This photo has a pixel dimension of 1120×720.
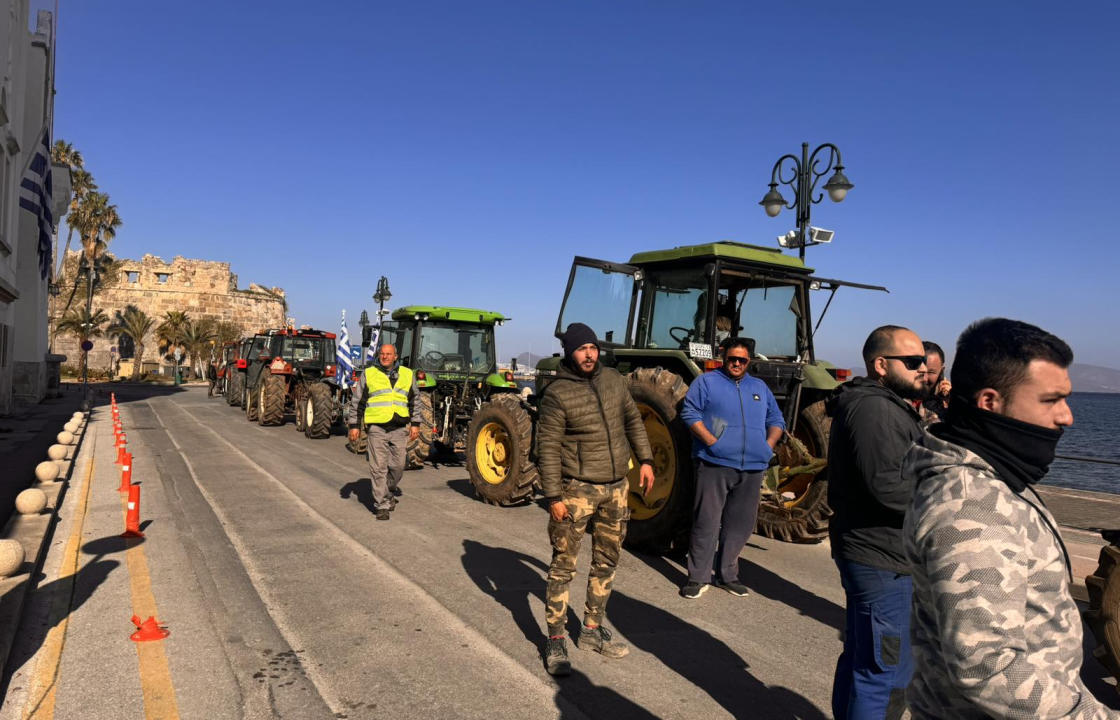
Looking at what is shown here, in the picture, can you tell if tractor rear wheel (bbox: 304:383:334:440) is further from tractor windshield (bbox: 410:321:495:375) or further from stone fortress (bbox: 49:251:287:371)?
stone fortress (bbox: 49:251:287:371)

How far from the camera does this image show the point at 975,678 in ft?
4.91

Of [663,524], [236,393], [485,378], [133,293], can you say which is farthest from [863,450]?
[133,293]

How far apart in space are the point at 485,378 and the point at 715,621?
24.6 ft

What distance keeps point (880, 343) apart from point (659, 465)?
3426 millimetres

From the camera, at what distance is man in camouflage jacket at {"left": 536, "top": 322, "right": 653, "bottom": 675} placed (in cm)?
410

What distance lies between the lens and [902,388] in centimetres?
322

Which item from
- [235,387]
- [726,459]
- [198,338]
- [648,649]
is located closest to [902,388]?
[648,649]

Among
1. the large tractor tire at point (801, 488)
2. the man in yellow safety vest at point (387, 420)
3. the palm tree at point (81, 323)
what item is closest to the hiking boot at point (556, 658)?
the large tractor tire at point (801, 488)

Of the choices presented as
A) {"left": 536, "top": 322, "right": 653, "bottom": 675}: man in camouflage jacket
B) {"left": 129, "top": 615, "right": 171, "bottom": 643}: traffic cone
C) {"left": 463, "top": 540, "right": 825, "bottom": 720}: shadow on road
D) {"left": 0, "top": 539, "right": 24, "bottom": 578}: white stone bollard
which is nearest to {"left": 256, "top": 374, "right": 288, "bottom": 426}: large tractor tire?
{"left": 463, "top": 540, "right": 825, "bottom": 720}: shadow on road

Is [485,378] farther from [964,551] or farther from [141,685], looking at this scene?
[964,551]

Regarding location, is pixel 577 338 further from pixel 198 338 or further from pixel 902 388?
pixel 198 338

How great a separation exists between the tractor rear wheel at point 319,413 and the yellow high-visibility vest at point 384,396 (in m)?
7.08

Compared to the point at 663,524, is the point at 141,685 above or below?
below

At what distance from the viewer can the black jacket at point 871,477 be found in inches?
116
